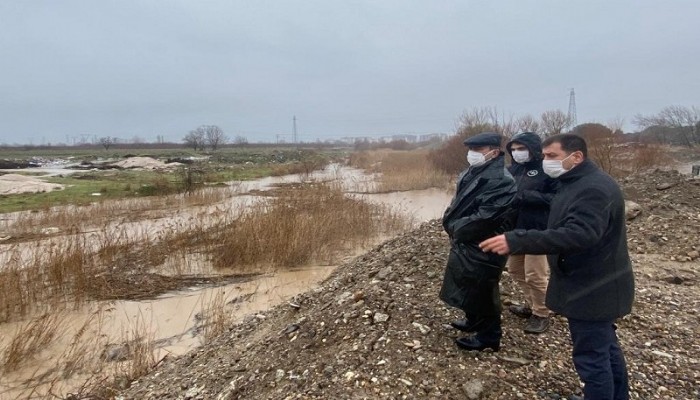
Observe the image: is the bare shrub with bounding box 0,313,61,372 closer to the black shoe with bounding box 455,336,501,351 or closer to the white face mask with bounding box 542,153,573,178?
the black shoe with bounding box 455,336,501,351

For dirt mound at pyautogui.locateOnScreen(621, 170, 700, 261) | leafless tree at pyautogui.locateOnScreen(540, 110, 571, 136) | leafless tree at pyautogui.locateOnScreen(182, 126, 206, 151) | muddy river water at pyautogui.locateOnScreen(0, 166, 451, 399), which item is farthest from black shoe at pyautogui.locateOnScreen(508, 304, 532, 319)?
leafless tree at pyautogui.locateOnScreen(182, 126, 206, 151)

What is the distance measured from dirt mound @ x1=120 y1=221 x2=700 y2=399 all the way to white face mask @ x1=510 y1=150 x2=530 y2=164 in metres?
1.28

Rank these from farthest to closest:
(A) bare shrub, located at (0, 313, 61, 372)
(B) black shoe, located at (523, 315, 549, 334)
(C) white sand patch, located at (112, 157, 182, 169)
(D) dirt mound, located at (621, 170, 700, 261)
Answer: (C) white sand patch, located at (112, 157, 182, 169) → (D) dirt mound, located at (621, 170, 700, 261) → (A) bare shrub, located at (0, 313, 61, 372) → (B) black shoe, located at (523, 315, 549, 334)

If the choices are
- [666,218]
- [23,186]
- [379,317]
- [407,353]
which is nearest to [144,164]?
[23,186]

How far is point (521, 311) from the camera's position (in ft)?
11.8

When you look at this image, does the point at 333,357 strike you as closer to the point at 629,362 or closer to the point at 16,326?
the point at 629,362

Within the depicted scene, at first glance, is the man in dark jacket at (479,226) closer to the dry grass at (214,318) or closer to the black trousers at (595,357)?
the black trousers at (595,357)

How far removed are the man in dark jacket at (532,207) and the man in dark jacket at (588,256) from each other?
0.73m

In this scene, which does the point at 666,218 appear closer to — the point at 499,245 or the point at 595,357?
the point at 595,357

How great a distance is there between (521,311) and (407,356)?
1.13 meters

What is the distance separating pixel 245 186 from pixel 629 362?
64.5 feet

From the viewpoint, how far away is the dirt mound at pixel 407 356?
2820 millimetres

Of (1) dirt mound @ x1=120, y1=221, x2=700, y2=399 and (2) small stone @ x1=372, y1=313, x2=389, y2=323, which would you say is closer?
(1) dirt mound @ x1=120, y1=221, x2=700, y2=399

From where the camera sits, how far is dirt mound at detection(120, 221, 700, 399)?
2820 millimetres
